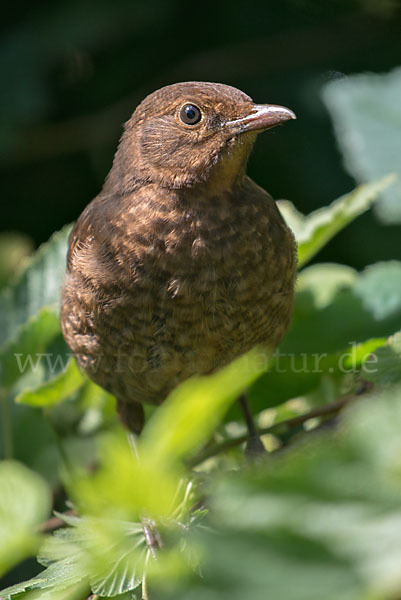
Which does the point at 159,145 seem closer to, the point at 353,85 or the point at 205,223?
the point at 205,223

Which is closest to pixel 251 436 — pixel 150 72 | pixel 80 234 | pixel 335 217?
pixel 335 217

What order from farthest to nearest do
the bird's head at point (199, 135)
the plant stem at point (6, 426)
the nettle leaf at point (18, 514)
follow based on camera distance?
the plant stem at point (6, 426) < the bird's head at point (199, 135) < the nettle leaf at point (18, 514)

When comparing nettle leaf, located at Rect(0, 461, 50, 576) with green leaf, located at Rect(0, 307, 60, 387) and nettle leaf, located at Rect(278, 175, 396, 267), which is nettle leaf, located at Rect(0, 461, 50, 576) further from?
nettle leaf, located at Rect(278, 175, 396, 267)

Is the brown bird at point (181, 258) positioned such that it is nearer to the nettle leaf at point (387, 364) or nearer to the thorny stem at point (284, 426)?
the thorny stem at point (284, 426)

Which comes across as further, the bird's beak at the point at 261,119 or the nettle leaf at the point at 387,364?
the bird's beak at the point at 261,119

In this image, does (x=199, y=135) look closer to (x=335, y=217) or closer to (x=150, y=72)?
(x=335, y=217)

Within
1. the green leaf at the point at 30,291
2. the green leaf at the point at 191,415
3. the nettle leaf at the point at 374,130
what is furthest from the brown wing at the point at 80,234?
the green leaf at the point at 191,415

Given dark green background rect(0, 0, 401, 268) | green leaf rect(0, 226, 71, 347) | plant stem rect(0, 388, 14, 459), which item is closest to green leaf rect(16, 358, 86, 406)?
plant stem rect(0, 388, 14, 459)
